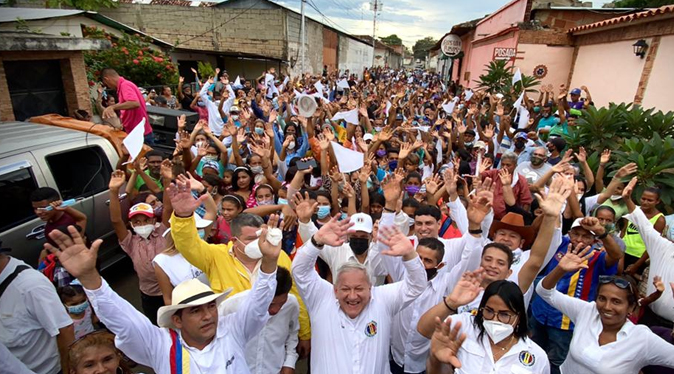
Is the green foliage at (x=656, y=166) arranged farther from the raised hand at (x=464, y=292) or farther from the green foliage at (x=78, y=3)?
the green foliage at (x=78, y=3)

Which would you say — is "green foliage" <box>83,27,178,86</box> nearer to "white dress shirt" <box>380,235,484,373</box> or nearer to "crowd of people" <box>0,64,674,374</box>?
"crowd of people" <box>0,64,674,374</box>

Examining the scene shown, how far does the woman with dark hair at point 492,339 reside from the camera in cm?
219

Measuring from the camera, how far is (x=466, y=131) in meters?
7.84

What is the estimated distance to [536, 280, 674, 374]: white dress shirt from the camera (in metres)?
2.37

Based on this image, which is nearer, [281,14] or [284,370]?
[284,370]

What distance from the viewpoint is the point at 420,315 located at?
2.87 meters

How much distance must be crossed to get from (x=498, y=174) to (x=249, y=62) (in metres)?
22.3

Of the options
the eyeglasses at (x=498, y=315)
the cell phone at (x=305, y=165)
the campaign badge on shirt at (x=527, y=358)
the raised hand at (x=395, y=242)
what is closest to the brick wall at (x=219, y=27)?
the cell phone at (x=305, y=165)

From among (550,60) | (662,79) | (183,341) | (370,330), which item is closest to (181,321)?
(183,341)

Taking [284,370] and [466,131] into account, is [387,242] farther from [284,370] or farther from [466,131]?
[466,131]

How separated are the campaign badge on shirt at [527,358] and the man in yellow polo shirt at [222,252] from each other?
1.58 metres

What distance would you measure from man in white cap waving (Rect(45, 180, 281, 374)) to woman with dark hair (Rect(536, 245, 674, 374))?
208 centimetres

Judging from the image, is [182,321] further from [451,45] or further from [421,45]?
[421,45]

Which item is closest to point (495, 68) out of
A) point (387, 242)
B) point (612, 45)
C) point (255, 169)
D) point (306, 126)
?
point (612, 45)
